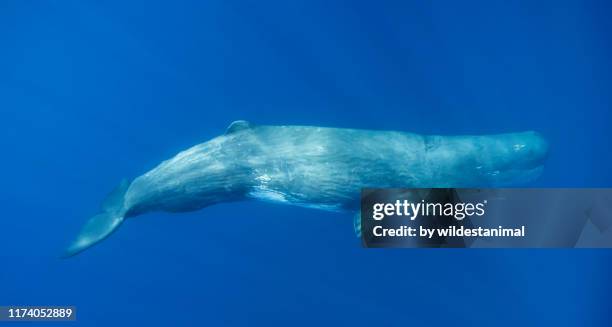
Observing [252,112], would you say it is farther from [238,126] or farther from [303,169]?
[303,169]

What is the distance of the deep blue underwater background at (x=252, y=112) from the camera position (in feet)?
28.5

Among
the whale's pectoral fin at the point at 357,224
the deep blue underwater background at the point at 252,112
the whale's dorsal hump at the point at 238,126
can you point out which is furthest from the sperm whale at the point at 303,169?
the deep blue underwater background at the point at 252,112

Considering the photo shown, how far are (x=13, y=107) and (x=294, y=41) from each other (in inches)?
252

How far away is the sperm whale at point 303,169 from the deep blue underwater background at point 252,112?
1.75 metres

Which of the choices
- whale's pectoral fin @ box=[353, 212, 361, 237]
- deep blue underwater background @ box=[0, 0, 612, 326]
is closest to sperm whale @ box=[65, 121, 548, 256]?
whale's pectoral fin @ box=[353, 212, 361, 237]

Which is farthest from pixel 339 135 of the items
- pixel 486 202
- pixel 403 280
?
pixel 403 280

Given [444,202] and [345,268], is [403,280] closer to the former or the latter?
[345,268]

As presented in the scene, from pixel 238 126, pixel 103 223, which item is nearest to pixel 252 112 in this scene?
pixel 238 126

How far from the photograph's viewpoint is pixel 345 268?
869 centimetres

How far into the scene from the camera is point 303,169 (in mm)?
7305

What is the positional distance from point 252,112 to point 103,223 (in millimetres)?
3999

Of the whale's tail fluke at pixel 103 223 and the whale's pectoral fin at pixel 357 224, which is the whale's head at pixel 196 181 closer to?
the whale's tail fluke at pixel 103 223

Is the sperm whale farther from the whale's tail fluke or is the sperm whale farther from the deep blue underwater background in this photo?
the deep blue underwater background

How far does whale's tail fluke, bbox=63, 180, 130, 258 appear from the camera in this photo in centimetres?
757
